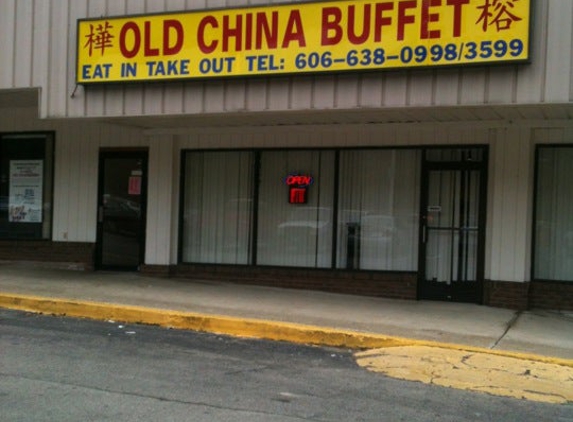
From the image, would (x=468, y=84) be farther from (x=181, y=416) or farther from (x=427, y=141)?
(x=181, y=416)

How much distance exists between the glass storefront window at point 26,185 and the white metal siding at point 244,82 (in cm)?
241

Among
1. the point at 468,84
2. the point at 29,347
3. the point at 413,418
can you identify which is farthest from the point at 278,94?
the point at 413,418

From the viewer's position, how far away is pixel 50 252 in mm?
13055

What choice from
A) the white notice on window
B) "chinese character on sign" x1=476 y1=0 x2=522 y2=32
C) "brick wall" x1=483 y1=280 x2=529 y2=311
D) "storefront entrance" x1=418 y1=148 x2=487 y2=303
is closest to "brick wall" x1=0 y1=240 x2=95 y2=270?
the white notice on window

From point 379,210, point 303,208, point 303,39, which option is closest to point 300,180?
point 303,208

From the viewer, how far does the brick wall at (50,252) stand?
12867 mm

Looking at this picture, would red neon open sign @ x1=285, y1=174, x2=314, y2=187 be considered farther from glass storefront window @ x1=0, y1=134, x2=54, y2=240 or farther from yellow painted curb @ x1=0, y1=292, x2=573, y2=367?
glass storefront window @ x1=0, y1=134, x2=54, y2=240

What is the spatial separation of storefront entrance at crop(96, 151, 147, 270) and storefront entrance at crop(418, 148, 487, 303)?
5.44m

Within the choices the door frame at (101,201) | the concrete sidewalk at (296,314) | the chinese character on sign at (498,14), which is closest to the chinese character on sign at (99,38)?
the door frame at (101,201)

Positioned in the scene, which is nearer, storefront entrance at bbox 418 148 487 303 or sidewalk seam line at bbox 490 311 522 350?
sidewalk seam line at bbox 490 311 522 350

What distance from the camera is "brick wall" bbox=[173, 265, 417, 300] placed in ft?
35.7

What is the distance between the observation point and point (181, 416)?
5.31 metres

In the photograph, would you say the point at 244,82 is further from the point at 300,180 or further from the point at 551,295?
the point at 551,295

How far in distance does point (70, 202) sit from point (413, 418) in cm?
936
